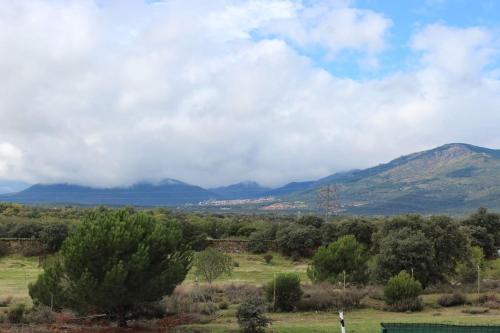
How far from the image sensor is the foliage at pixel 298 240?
6462cm

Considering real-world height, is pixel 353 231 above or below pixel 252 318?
above

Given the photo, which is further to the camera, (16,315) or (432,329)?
A: (16,315)

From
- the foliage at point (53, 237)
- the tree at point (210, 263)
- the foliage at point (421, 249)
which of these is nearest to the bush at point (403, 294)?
the foliage at point (421, 249)

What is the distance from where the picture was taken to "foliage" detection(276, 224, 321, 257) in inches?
2544

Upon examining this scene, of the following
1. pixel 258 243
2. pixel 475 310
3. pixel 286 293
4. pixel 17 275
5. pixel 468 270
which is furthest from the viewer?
pixel 258 243

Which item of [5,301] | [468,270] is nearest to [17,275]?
[5,301]

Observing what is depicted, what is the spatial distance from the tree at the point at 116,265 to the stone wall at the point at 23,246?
39.9 meters

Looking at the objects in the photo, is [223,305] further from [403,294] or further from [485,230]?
[485,230]

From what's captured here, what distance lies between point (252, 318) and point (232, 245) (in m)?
46.7

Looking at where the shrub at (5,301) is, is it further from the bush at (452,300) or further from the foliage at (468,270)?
the foliage at (468,270)

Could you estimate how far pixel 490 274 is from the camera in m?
45.5

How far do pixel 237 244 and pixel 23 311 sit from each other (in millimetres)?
43731

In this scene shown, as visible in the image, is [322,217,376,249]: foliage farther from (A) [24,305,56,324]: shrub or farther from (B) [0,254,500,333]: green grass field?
(A) [24,305,56,324]: shrub

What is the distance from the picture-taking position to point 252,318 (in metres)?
21.2
